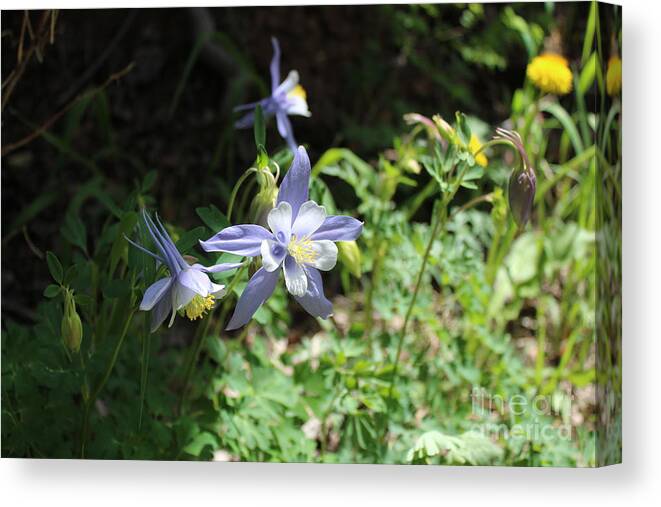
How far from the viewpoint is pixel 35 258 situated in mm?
1946

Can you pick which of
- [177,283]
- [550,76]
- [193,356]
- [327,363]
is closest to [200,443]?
[193,356]

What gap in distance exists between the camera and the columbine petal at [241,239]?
4.32 feet

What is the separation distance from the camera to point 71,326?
146 centimetres

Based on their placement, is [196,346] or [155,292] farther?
[196,346]

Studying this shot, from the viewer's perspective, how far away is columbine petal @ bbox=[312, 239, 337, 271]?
1372 millimetres

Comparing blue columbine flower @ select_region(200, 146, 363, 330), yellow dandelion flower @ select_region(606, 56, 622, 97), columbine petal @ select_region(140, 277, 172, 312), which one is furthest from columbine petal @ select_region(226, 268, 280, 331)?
yellow dandelion flower @ select_region(606, 56, 622, 97)

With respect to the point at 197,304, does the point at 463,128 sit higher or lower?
higher

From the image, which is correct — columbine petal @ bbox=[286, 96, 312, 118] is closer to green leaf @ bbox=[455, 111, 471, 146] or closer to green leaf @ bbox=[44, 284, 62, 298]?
green leaf @ bbox=[455, 111, 471, 146]

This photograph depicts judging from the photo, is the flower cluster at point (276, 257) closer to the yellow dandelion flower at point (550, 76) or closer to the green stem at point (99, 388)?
the green stem at point (99, 388)

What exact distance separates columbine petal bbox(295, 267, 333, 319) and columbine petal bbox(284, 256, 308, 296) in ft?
0.07

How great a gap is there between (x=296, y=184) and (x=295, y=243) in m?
0.09

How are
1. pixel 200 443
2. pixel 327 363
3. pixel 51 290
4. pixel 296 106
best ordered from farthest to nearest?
pixel 296 106 < pixel 327 363 < pixel 200 443 < pixel 51 290

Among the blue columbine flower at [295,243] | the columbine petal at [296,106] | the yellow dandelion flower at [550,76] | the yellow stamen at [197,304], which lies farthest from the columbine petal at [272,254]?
the yellow dandelion flower at [550,76]

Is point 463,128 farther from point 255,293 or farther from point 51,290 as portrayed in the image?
point 51,290
